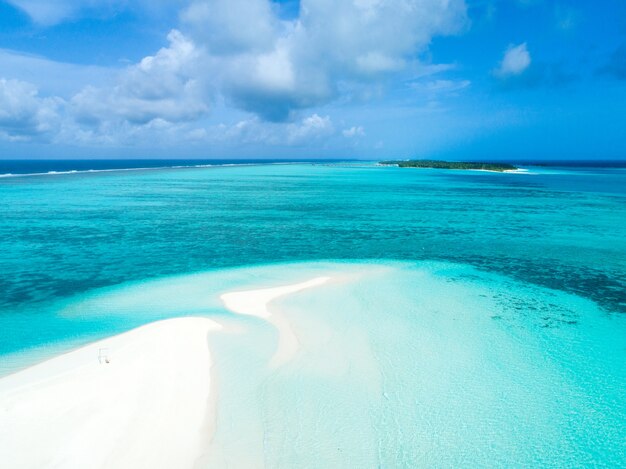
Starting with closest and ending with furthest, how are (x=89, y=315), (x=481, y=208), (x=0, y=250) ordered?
(x=89, y=315)
(x=0, y=250)
(x=481, y=208)

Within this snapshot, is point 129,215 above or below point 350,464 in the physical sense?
below

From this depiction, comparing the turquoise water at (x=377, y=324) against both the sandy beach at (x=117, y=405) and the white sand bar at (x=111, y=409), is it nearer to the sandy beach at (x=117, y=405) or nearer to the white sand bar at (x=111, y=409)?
the sandy beach at (x=117, y=405)

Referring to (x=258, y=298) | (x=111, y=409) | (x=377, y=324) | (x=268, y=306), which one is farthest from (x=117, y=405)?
(x=377, y=324)

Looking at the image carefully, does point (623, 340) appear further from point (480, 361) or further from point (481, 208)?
point (481, 208)

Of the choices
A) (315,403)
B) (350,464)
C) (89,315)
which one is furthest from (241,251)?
(350,464)

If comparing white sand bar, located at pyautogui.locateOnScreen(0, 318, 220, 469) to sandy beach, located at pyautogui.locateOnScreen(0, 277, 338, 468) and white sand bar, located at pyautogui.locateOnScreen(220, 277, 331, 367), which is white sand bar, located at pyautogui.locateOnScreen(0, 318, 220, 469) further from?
white sand bar, located at pyautogui.locateOnScreen(220, 277, 331, 367)

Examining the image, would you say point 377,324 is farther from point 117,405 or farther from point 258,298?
point 117,405
